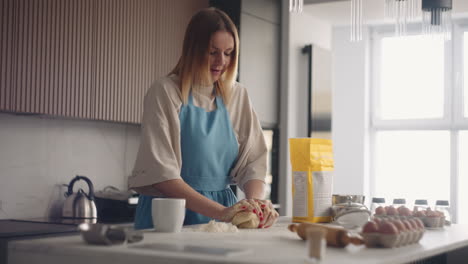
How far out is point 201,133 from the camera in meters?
2.11

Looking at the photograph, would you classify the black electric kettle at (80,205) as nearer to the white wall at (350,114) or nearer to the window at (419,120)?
the white wall at (350,114)

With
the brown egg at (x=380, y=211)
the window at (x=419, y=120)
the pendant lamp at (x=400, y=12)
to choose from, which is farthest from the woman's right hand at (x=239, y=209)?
the window at (x=419, y=120)

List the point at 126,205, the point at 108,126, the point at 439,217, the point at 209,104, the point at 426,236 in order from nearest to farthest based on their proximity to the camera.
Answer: the point at 426,236, the point at 439,217, the point at 209,104, the point at 126,205, the point at 108,126

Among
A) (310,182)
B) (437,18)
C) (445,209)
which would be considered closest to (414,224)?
(310,182)

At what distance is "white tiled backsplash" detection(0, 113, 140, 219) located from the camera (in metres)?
3.36

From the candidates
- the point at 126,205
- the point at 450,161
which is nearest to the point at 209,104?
the point at 126,205

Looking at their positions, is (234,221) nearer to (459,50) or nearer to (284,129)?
(284,129)

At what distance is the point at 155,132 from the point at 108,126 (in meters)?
2.09

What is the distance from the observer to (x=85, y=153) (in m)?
3.80

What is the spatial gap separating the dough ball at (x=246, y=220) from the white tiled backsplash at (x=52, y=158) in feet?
6.49

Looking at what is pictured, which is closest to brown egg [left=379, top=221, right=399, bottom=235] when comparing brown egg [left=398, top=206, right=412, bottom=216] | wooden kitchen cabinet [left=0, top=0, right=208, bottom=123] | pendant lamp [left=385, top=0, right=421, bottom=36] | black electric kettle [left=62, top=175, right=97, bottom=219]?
brown egg [left=398, top=206, right=412, bottom=216]

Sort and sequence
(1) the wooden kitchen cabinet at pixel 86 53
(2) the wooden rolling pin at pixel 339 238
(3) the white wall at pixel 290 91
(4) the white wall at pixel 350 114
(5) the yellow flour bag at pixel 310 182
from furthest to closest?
(4) the white wall at pixel 350 114
(3) the white wall at pixel 290 91
(1) the wooden kitchen cabinet at pixel 86 53
(5) the yellow flour bag at pixel 310 182
(2) the wooden rolling pin at pixel 339 238

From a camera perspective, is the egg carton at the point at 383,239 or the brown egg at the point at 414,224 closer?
the egg carton at the point at 383,239

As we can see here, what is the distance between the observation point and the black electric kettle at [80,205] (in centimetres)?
344
